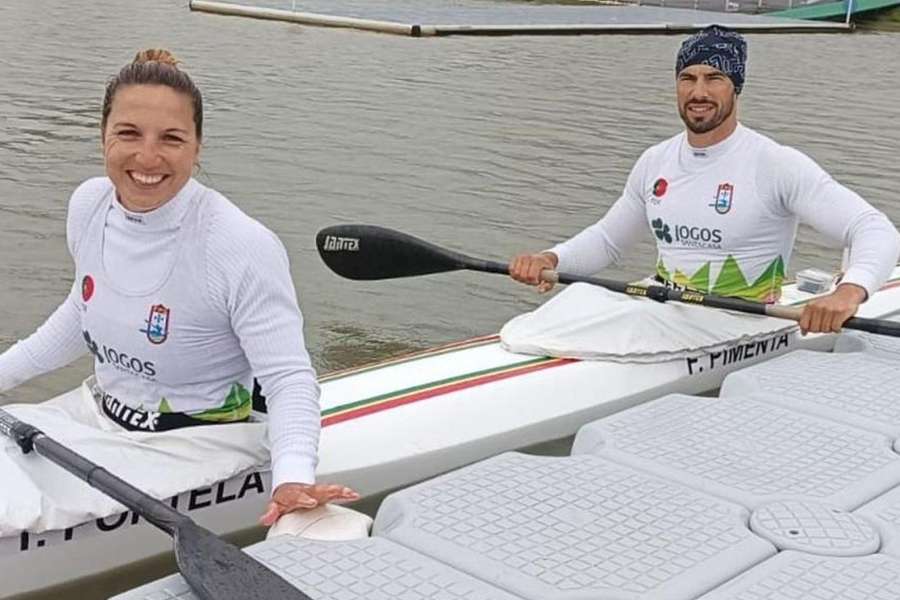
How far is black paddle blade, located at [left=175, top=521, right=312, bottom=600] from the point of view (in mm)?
1821

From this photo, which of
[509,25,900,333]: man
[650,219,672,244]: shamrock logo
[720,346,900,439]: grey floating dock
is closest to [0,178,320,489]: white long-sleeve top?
[720,346,900,439]: grey floating dock

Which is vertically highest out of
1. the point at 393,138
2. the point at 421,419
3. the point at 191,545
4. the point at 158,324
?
the point at 158,324

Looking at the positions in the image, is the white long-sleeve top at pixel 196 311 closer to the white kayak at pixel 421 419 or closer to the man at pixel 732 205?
the white kayak at pixel 421 419

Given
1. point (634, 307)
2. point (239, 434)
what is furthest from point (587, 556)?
point (634, 307)

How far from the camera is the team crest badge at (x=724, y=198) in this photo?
12.1 ft

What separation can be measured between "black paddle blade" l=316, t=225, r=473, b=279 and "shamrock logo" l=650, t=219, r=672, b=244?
26.6 inches

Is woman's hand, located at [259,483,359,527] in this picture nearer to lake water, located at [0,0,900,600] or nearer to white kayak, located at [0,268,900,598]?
white kayak, located at [0,268,900,598]

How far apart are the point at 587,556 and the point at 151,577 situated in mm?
1114

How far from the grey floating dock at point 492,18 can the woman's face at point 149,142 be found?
608 inches

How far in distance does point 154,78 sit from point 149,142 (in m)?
0.12

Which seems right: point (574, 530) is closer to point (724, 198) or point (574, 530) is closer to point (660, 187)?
point (724, 198)

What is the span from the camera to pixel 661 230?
391cm

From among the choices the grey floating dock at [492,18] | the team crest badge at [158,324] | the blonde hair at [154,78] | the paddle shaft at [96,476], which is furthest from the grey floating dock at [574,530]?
the grey floating dock at [492,18]

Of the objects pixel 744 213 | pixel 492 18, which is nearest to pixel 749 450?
pixel 744 213
